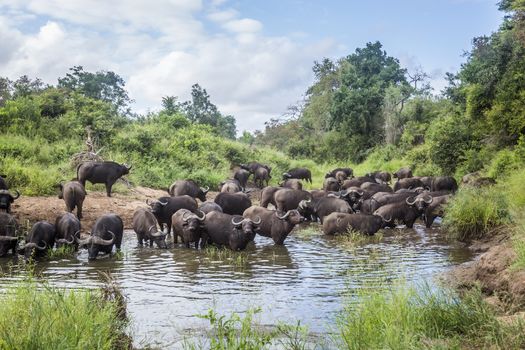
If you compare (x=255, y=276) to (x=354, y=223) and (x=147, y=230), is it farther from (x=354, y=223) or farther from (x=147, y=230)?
(x=354, y=223)

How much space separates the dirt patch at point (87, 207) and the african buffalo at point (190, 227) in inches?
134

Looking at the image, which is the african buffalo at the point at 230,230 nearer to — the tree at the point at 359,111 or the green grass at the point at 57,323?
the green grass at the point at 57,323

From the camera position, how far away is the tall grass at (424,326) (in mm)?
5270

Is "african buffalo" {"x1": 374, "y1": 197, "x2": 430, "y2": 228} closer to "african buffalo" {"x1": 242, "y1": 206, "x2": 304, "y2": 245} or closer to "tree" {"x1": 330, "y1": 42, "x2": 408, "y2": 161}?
"african buffalo" {"x1": 242, "y1": 206, "x2": 304, "y2": 245}

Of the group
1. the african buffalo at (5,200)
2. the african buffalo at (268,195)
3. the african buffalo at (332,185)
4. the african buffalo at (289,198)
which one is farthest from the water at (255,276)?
the african buffalo at (332,185)

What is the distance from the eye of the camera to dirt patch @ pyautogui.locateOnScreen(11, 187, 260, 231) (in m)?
15.9

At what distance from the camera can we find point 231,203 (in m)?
17.2

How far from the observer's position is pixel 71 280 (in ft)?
32.7

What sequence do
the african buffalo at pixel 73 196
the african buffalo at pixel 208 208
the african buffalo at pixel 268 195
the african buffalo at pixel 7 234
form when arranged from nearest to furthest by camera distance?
1. the african buffalo at pixel 7 234
2. the african buffalo at pixel 208 208
3. the african buffalo at pixel 73 196
4. the african buffalo at pixel 268 195

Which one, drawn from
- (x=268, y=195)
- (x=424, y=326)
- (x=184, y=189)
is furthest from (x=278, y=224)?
(x=424, y=326)

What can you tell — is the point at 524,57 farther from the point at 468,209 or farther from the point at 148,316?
the point at 148,316

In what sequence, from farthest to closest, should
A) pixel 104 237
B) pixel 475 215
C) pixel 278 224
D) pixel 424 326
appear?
pixel 278 224, pixel 475 215, pixel 104 237, pixel 424 326

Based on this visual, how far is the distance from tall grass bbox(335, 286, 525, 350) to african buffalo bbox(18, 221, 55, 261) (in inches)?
302

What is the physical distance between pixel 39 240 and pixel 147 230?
8.48ft
